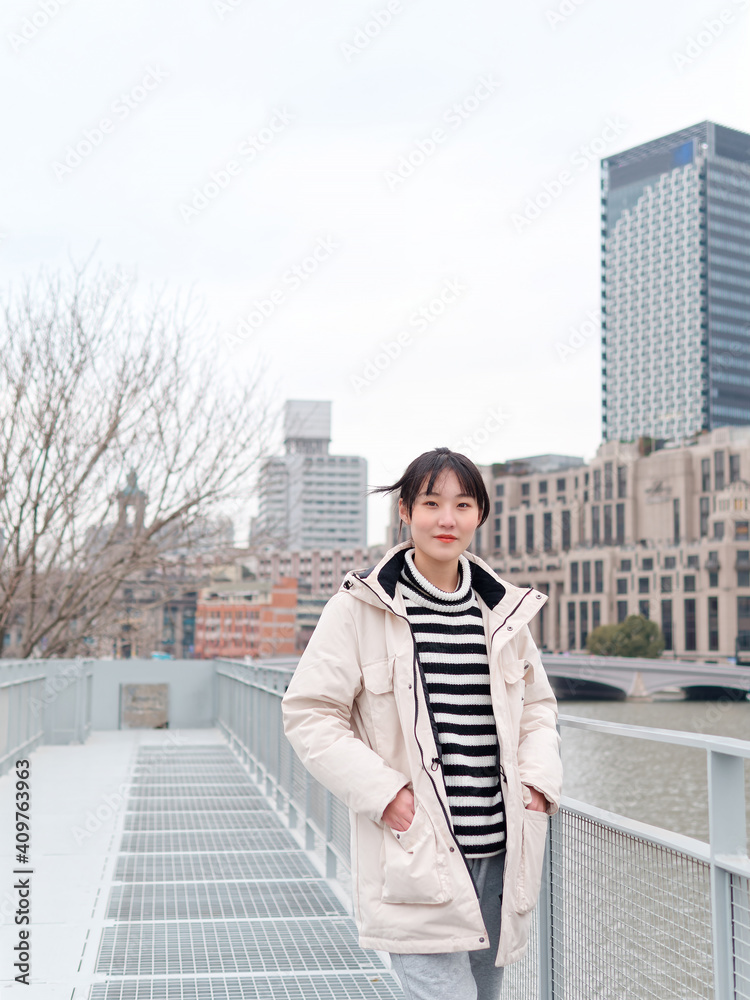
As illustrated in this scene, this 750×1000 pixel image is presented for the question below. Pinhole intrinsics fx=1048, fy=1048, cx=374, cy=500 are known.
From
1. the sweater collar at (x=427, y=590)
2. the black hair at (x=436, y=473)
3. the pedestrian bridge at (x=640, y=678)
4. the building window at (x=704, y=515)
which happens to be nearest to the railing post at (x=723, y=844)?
the sweater collar at (x=427, y=590)

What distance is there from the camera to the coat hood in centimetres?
209

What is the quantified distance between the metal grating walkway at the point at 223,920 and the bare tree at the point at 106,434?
315 inches

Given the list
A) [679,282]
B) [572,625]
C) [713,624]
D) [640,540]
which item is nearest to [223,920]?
[713,624]

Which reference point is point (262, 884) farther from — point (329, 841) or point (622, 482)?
point (622, 482)

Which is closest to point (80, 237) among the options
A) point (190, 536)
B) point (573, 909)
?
point (190, 536)

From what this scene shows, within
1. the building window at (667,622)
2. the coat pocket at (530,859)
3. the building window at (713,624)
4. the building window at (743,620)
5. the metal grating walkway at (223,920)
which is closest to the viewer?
the coat pocket at (530,859)

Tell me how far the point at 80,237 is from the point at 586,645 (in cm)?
8862

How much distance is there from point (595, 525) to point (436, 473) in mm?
105551

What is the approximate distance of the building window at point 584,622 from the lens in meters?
101

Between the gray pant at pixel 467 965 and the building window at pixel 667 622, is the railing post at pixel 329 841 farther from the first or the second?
the building window at pixel 667 622

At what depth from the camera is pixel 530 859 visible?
207cm

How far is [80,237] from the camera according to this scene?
1478 centimetres

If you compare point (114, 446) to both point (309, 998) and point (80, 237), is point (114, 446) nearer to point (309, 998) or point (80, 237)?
point (80, 237)

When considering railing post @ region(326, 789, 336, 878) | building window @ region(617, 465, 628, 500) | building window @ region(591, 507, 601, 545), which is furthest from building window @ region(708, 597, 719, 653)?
railing post @ region(326, 789, 336, 878)
